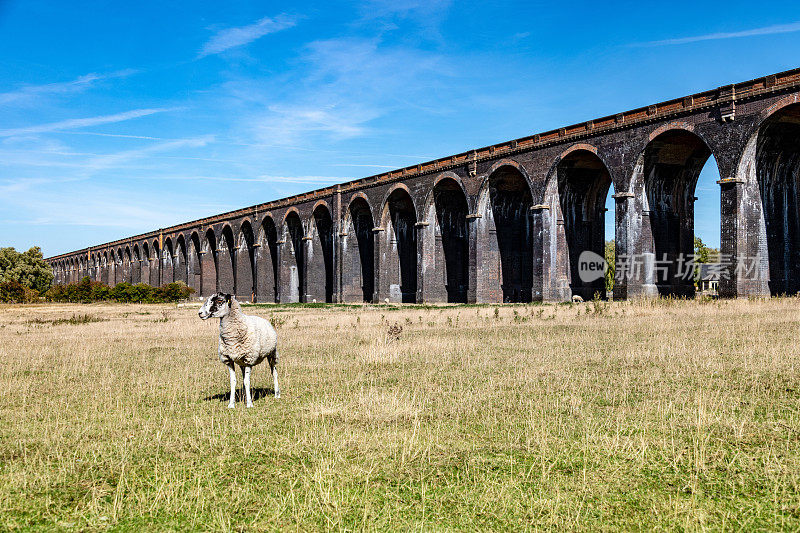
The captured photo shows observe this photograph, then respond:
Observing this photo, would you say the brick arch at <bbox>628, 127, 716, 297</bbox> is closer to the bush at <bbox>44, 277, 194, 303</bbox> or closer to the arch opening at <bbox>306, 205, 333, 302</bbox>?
the arch opening at <bbox>306, 205, 333, 302</bbox>

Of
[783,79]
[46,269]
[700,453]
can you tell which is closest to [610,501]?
[700,453]

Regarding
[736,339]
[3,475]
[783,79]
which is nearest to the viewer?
[3,475]

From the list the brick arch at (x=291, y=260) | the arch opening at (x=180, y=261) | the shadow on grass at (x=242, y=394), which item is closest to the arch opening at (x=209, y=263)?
the arch opening at (x=180, y=261)

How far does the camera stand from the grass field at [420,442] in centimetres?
416

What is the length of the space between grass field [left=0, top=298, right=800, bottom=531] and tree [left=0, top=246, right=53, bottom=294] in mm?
71902

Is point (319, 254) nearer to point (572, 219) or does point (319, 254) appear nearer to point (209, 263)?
point (209, 263)

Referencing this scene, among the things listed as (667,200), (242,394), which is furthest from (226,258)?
(242,394)

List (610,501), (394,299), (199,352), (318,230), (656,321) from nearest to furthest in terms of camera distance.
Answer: (610,501), (199,352), (656,321), (394,299), (318,230)

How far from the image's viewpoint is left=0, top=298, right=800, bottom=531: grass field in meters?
4.16

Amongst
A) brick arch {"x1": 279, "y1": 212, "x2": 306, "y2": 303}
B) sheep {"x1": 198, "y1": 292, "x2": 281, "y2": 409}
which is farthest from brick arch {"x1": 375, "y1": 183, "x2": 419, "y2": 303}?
sheep {"x1": 198, "y1": 292, "x2": 281, "y2": 409}

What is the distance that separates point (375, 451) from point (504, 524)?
5.86 feet

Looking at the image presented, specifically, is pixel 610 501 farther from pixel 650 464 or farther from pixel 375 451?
pixel 375 451

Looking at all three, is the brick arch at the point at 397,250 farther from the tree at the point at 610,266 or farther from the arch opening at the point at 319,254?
the tree at the point at 610,266

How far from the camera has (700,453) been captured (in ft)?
16.5
